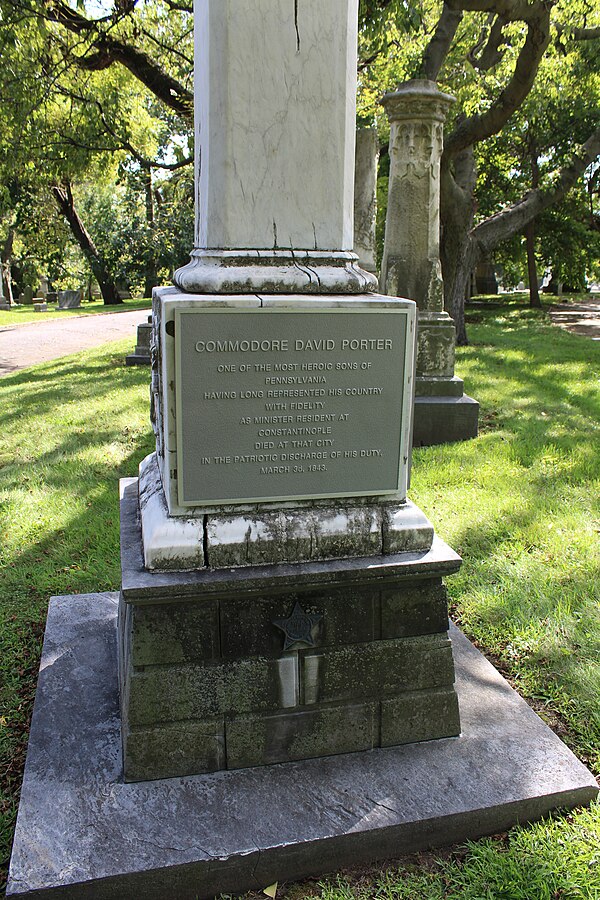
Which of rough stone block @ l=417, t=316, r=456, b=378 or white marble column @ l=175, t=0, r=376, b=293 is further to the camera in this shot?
rough stone block @ l=417, t=316, r=456, b=378

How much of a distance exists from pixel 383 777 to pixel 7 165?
1301 centimetres

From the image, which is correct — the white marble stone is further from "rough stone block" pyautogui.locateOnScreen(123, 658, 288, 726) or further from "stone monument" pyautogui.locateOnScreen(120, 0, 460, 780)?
"rough stone block" pyautogui.locateOnScreen(123, 658, 288, 726)

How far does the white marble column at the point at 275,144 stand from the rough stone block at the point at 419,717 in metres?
1.59

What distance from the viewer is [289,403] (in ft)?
8.71

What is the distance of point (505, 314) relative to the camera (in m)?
22.9

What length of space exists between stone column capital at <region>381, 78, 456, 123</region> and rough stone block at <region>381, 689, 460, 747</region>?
6.23 meters

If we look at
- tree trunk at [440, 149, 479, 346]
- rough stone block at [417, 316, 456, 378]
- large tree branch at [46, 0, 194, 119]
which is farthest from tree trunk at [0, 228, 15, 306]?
rough stone block at [417, 316, 456, 378]

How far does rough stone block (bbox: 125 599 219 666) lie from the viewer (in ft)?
8.32

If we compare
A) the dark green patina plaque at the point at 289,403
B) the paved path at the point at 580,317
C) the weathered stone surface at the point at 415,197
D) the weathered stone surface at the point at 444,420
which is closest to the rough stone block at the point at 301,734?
the dark green patina plaque at the point at 289,403

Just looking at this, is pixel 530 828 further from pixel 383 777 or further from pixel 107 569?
pixel 107 569

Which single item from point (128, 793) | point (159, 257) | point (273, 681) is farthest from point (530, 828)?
point (159, 257)

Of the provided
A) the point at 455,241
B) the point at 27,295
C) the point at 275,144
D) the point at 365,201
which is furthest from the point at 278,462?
the point at 27,295

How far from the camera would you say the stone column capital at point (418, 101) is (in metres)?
7.21

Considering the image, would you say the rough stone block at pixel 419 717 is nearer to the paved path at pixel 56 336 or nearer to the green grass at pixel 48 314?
the paved path at pixel 56 336
